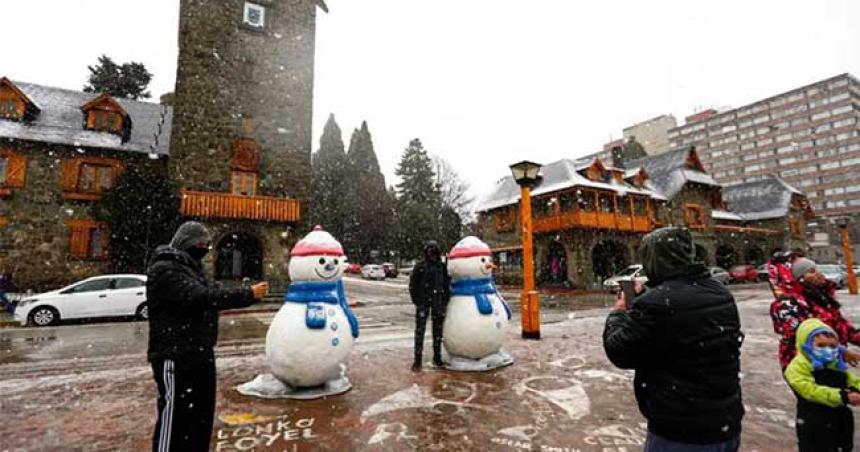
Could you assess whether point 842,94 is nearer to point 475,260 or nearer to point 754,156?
point 754,156

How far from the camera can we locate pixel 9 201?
1820 cm

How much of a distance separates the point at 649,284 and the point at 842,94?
95631 mm

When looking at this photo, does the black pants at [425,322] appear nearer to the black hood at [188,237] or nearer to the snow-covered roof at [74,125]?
the black hood at [188,237]

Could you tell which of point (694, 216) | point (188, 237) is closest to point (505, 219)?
point (694, 216)

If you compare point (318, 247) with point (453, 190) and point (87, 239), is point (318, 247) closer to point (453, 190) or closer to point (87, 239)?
point (87, 239)

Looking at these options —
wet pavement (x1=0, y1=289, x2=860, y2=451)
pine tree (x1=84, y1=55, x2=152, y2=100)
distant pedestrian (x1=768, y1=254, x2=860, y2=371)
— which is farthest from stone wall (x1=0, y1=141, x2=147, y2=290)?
distant pedestrian (x1=768, y1=254, x2=860, y2=371)

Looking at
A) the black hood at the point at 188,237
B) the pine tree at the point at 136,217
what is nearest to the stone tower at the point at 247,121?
the pine tree at the point at 136,217

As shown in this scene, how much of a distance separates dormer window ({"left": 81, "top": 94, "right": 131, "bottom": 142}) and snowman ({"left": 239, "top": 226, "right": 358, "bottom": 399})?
21267mm

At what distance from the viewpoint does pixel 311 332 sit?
4812mm

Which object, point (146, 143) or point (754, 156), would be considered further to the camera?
point (754, 156)

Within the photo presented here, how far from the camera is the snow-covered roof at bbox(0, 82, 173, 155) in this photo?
1911cm

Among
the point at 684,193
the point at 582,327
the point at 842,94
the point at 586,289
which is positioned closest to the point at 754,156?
the point at 842,94

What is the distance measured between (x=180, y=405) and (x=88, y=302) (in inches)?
510

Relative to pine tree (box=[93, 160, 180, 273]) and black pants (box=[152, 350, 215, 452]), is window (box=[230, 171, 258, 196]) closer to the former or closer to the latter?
pine tree (box=[93, 160, 180, 273])
